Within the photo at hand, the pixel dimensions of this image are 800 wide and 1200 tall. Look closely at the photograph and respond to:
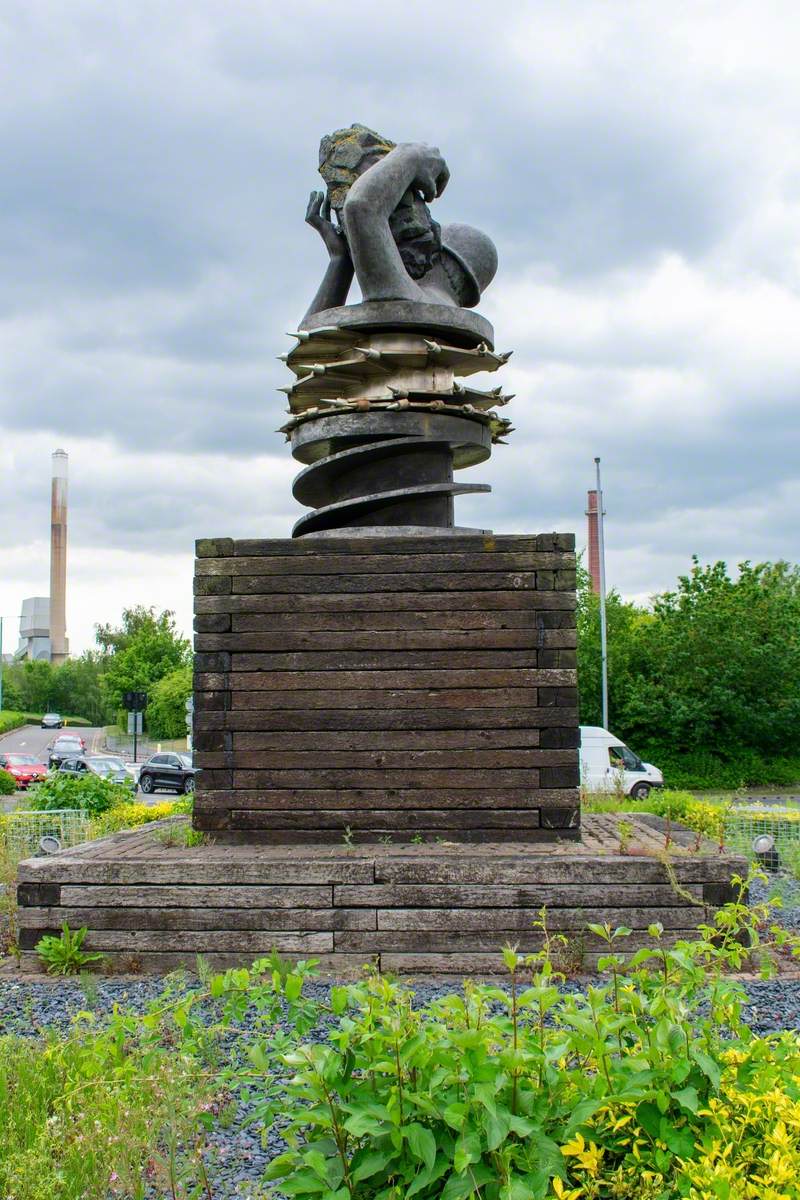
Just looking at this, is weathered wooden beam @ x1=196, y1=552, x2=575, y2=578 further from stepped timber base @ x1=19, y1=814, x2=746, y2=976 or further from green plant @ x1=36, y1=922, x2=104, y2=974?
green plant @ x1=36, y1=922, x2=104, y2=974

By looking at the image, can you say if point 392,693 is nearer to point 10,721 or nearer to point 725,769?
point 725,769

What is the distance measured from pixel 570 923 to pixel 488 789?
1188mm

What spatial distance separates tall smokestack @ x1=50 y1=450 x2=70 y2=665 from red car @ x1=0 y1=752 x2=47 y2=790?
48.7 meters

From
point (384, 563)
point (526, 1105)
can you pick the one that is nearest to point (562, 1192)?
point (526, 1105)

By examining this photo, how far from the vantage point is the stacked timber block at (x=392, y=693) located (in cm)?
784

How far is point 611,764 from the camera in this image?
1001 inches

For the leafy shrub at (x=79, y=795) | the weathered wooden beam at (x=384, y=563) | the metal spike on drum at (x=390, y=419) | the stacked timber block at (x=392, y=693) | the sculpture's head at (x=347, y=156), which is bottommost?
the leafy shrub at (x=79, y=795)

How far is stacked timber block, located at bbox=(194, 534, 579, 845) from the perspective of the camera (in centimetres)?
784

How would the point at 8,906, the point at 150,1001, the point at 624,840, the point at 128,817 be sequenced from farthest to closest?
the point at 128,817 < the point at 8,906 < the point at 624,840 < the point at 150,1001

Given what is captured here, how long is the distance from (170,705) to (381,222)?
2252 inches

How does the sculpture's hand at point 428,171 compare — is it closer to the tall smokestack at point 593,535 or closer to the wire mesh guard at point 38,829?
the wire mesh guard at point 38,829

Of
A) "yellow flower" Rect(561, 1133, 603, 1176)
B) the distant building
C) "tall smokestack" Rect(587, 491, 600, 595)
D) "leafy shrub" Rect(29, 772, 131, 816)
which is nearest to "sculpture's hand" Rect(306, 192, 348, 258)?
"leafy shrub" Rect(29, 772, 131, 816)

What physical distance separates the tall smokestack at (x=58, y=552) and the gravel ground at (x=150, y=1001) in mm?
81403

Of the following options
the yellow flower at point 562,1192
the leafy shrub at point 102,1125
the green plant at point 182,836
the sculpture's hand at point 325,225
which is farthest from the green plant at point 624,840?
the sculpture's hand at point 325,225
